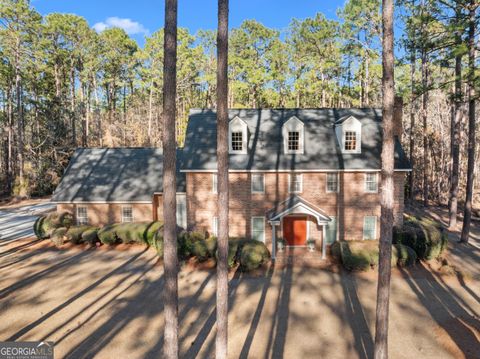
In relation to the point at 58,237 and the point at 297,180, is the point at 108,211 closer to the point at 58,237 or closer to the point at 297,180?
the point at 58,237

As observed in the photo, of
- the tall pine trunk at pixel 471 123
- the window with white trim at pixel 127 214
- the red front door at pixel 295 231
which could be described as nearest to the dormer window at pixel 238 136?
the red front door at pixel 295 231

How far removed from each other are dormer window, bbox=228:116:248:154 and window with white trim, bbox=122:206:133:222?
9.90 meters

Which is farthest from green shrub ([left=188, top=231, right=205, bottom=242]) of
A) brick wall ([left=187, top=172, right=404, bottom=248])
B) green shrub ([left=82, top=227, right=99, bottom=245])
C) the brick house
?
green shrub ([left=82, top=227, right=99, bottom=245])

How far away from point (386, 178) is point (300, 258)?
11430 mm

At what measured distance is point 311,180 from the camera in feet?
→ 64.9

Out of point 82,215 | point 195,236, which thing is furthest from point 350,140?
point 82,215

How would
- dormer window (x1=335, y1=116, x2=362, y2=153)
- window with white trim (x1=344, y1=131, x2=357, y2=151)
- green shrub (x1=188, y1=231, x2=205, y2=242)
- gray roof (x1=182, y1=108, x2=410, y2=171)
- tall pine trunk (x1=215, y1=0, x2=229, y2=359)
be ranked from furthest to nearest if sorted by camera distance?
window with white trim (x1=344, y1=131, x2=357, y2=151)
dormer window (x1=335, y1=116, x2=362, y2=153)
gray roof (x1=182, y1=108, x2=410, y2=171)
green shrub (x1=188, y1=231, x2=205, y2=242)
tall pine trunk (x1=215, y1=0, x2=229, y2=359)

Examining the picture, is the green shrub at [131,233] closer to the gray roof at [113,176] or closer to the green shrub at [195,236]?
the gray roof at [113,176]

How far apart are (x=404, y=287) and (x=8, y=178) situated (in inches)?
1908

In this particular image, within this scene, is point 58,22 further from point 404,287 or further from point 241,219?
point 404,287

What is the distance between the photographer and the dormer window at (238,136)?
20500 millimetres

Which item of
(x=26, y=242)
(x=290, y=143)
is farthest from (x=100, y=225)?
(x=290, y=143)

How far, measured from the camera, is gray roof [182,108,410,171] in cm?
1970

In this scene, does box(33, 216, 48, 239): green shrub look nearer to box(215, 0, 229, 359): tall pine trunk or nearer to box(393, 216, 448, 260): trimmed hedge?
box(215, 0, 229, 359): tall pine trunk
